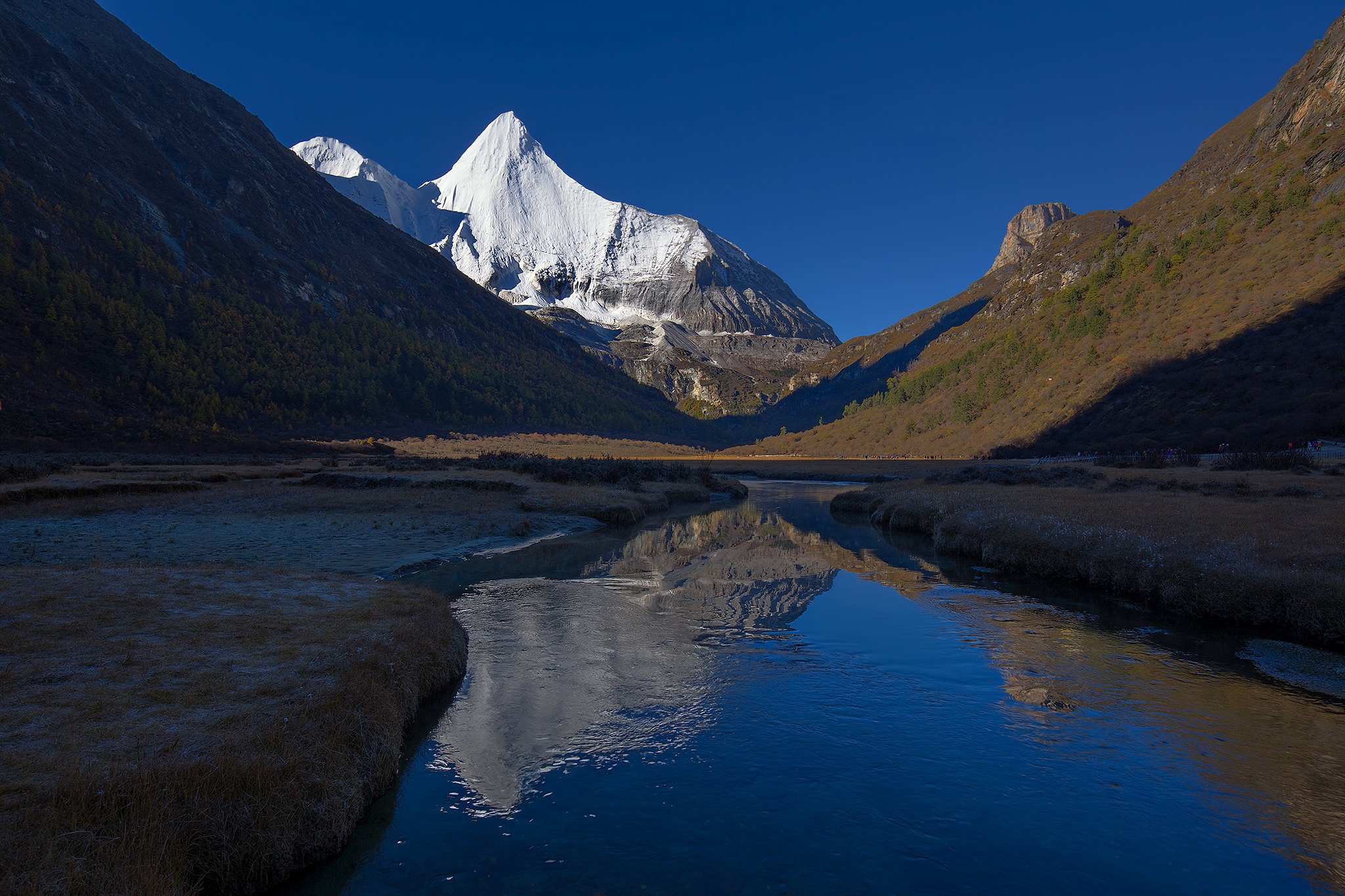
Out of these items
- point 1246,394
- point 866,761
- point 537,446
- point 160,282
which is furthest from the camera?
point 537,446

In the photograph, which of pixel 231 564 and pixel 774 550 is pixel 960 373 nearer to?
pixel 774 550

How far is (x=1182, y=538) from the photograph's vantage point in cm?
2123

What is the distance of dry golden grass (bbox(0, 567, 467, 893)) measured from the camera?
5.88 meters

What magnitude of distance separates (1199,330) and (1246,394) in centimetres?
2385

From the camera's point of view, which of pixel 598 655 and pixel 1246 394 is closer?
pixel 598 655

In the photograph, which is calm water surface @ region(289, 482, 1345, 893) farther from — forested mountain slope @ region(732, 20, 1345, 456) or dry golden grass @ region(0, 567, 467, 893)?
forested mountain slope @ region(732, 20, 1345, 456)

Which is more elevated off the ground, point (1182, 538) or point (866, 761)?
point (1182, 538)

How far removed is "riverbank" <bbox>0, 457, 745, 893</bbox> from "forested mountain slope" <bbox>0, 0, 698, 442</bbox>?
76161 millimetres

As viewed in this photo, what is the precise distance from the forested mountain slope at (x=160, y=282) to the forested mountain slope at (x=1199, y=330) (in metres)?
127

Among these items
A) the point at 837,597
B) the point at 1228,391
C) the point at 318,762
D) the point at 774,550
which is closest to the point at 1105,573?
the point at 837,597

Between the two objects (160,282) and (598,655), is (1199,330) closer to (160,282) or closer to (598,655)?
(598,655)

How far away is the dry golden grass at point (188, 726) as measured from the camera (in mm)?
5875

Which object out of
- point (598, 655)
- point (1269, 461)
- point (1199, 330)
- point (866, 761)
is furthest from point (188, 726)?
point (1199, 330)

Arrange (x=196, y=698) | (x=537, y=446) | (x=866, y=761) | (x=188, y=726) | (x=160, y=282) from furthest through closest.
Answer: (x=537, y=446), (x=160, y=282), (x=866, y=761), (x=196, y=698), (x=188, y=726)
